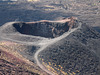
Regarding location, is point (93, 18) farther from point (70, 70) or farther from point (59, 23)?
point (70, 70)

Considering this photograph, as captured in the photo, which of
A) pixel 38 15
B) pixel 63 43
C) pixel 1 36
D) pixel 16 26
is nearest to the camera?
pixel 63 43

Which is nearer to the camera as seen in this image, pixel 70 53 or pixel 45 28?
pixel 70 53

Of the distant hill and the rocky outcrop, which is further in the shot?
the rocky outcrop

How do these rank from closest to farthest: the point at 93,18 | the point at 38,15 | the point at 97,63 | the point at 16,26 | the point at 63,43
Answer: the point at 97,63 → the point at 63,43 → the point at 16,26 → the point at 93,18 → the point at 38,15

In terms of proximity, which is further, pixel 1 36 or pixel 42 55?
pixel 1 36

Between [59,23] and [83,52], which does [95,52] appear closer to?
[83,52]

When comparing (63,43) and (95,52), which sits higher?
(63,43)

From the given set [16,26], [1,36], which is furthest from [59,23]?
[1,36]

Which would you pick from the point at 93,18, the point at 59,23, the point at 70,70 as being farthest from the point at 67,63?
the point at 93,18

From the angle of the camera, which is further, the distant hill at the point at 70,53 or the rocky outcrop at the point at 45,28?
the rocky outcrop at the point at 45,28
